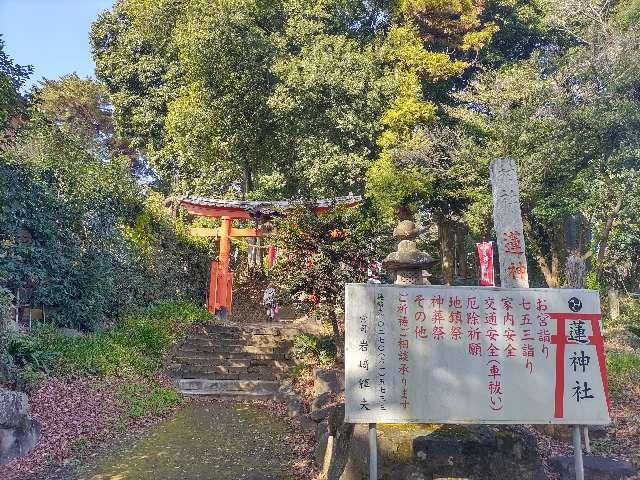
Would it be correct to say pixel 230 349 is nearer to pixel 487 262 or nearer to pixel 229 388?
pixel 229 388

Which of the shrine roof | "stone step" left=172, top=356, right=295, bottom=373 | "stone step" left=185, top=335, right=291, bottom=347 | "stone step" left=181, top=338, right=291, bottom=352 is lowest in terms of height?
"stone step" left=172, top=356, right=295, bottom=373

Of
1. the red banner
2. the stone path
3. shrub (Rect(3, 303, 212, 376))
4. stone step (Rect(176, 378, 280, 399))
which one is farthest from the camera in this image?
the red banner

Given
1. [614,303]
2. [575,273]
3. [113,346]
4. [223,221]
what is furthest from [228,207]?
[614,303]

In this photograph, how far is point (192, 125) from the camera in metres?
18.8

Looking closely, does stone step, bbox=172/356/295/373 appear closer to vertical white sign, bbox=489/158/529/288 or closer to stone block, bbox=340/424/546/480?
stone block, bbox=340/424/546/480

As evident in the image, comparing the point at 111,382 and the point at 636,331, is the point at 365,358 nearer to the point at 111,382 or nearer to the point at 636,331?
the point at 111,382

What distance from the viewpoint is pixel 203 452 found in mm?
6531

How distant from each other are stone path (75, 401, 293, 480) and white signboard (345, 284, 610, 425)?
2243mm

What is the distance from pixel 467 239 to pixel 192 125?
13.2m

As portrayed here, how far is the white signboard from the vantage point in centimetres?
431

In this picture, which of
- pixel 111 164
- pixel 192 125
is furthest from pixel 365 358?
pixel 192 125

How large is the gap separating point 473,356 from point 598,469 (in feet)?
7.60

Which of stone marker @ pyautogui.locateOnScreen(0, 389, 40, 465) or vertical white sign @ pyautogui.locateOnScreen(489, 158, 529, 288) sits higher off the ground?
vertical white sign @ pyautogui.locateOnScreen(489, 158, 529, 288)

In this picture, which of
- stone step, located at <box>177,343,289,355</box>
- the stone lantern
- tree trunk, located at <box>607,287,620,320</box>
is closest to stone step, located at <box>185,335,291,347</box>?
stone step, located at <box>177,343,289,355</box>
